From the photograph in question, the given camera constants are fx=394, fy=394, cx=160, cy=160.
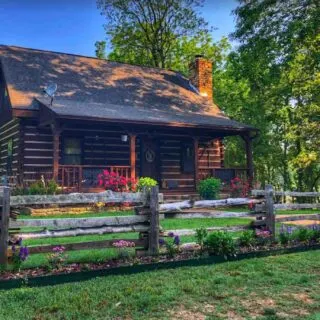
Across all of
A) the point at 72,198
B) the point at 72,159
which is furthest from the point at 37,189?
the point at 72,198

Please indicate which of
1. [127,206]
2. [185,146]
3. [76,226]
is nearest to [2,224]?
[76,226]

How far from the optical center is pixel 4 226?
556cm

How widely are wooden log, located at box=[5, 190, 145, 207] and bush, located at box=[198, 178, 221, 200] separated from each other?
10792 mm

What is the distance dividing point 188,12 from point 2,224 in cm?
3130

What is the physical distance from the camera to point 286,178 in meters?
31.5

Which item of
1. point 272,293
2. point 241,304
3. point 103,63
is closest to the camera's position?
point 241,304

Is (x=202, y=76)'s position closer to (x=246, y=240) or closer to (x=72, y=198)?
(x=246, y=240)

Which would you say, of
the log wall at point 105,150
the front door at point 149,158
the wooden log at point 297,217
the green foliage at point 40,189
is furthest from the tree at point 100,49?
the wooden log at point 297,217

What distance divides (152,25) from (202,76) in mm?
12112

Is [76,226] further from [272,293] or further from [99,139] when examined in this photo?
[99,139]

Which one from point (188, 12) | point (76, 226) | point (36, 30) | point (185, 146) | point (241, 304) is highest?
point (188, 12)

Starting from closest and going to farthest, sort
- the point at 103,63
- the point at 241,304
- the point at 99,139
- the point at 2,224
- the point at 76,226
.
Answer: the point at 241,304 → the point at 2,224 → the point at 76,226 → the point at 99,139 → the point at 103,63

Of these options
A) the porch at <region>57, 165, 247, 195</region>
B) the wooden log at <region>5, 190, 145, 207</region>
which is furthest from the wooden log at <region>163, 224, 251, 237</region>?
the porch at <region>57, 165, 247, 195</region>

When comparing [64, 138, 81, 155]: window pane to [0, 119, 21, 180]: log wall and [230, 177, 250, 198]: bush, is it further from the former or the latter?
[230, 177, 250, 198]: bush
